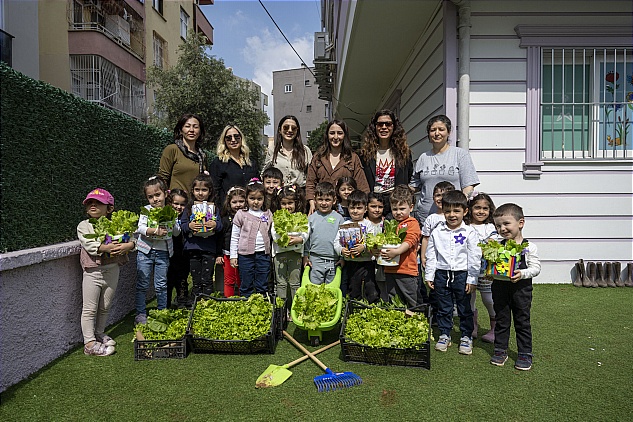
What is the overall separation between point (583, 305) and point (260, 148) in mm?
17332

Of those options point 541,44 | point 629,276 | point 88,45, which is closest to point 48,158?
point 541,44

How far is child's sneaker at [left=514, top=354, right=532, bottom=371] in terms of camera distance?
10.7 feet

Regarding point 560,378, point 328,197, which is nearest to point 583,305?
point 560,378

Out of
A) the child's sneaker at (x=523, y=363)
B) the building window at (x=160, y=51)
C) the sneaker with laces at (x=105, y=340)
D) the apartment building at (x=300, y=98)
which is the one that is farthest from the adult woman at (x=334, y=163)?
the apartment building at (x=300, y=98)

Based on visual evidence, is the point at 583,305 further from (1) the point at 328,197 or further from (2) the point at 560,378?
(1) the point at 328,197

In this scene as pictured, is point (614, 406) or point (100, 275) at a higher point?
point (100, 275)

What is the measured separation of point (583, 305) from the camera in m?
4.98

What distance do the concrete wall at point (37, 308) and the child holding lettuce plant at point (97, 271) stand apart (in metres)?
0.13

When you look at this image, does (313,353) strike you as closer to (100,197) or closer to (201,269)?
(201,269)

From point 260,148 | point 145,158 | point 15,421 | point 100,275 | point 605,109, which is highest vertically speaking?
point 260,148

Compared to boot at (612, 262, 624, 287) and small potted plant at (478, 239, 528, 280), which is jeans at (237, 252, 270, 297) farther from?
boot at (612, 262, 624, 287)

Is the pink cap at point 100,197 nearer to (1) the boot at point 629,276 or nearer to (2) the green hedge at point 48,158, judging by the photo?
(2) the green hedge at point 48,158

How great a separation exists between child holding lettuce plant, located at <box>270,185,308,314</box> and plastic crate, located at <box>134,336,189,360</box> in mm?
1166

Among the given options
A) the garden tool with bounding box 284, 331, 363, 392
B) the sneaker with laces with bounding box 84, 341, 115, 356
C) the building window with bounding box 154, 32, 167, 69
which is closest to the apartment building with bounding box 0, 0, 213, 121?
the building window with bounding box 154, 32, 167, 69
